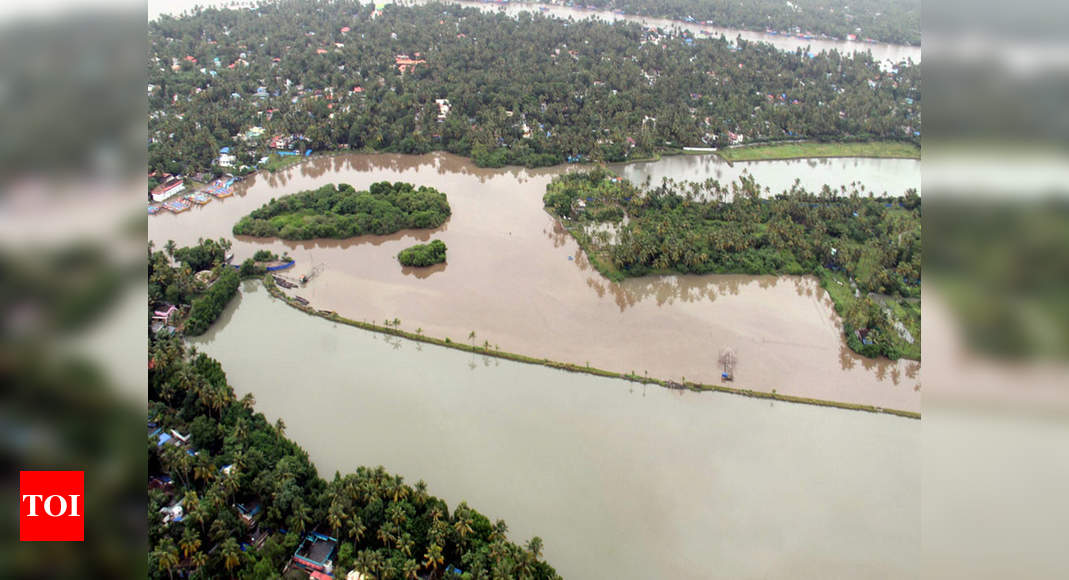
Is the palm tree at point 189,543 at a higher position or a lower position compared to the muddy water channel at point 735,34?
lower

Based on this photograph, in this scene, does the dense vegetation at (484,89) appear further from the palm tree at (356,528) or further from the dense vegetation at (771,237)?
the palm tree at (356,528)

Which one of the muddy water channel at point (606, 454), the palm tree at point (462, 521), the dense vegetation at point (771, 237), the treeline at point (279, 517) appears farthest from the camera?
the dense vegetation at point (771, 237)

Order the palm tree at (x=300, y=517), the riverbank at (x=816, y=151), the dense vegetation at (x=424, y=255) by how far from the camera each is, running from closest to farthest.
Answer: the palm tree at (x=300, y=517)
the dense vegetation at (x=424, y=255)
the riverbank at (x=816, y=151)

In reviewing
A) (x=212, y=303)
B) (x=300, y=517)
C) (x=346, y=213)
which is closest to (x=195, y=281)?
(x=212, y=303)

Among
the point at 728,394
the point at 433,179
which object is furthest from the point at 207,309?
the point at 728,394

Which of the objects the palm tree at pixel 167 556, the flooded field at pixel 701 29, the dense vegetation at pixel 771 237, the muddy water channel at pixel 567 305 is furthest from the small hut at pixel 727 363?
the flooded field at pixel 701 29

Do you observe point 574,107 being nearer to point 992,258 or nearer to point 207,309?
point 207,309

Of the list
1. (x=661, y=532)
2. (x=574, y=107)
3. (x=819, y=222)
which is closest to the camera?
(x=661, y=532)
